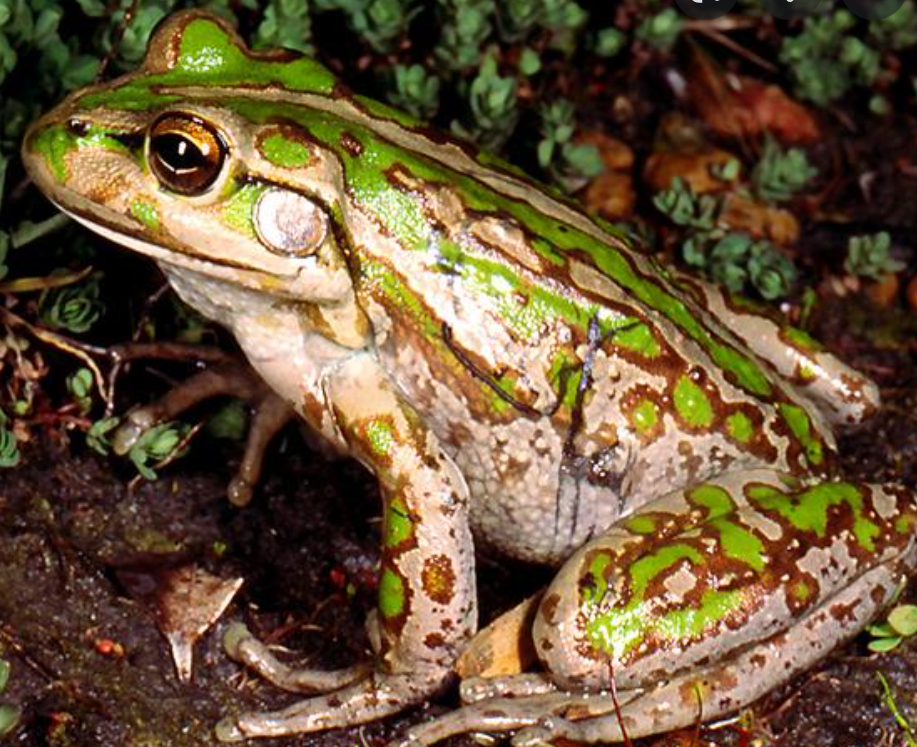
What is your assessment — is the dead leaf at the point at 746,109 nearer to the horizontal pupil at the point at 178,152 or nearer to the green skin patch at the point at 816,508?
the green skin patch at the point at 816,508

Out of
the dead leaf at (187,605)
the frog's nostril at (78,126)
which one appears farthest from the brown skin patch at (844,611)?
the frog's nostril at (78,126)

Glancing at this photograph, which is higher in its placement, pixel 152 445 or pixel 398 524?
pixel 398 524

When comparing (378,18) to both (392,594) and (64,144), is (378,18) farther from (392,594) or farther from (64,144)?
(392,594)

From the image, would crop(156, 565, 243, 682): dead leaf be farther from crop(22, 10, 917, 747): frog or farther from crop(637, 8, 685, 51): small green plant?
crop(637, 8, 685, 51): small green plant

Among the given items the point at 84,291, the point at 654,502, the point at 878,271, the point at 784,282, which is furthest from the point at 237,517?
the point at 878,271

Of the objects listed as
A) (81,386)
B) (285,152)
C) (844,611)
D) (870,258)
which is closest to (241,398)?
(81,386)

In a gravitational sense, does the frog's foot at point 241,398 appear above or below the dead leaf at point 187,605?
above

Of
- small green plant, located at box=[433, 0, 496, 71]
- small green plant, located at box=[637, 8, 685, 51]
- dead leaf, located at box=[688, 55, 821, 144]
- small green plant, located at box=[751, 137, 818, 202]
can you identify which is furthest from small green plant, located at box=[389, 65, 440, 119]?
dead leaf, located at box=[688, 55, 821, 144]
